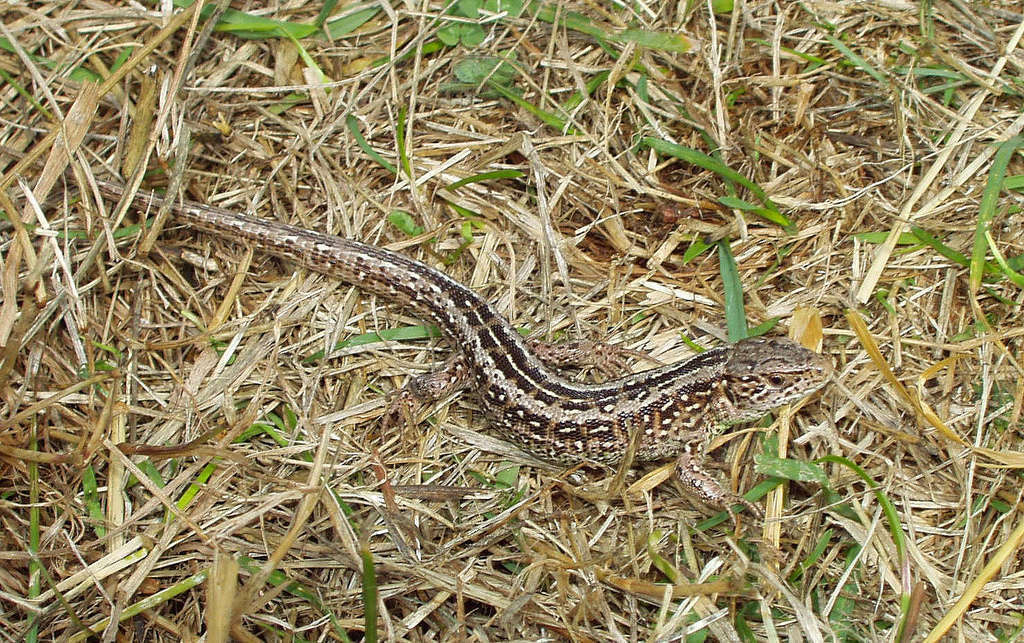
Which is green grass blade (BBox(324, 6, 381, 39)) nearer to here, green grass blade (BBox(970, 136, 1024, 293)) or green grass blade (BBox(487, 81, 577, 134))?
green grass blade (BBox(487, 81, 577, 134))

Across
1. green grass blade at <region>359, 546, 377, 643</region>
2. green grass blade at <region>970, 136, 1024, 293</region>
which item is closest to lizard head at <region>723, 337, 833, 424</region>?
green grass blade at <region>970, 136, 1024, 293</region>

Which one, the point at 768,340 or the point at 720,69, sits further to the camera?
the point at 720,69

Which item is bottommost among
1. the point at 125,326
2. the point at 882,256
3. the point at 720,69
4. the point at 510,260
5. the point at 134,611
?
the point at 134,611

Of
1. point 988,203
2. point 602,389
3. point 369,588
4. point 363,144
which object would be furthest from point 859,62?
point 369,588

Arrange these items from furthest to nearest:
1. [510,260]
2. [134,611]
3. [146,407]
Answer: [510,260] → [146,407] → [134,611]

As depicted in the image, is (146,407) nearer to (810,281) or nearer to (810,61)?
(810,281)

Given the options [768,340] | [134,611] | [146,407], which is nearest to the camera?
[134,611]

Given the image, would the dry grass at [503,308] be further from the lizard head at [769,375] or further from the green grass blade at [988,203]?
the lizard head at [769,375]

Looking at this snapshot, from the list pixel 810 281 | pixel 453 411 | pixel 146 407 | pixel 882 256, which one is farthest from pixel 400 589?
pixel 882 256
